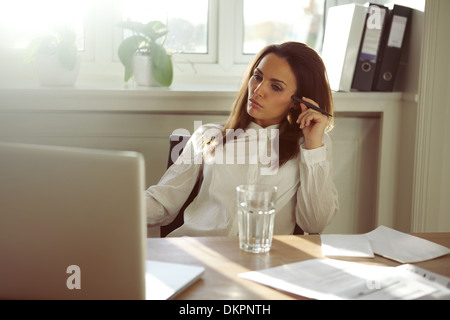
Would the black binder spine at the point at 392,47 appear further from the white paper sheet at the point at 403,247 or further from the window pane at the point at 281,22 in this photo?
the white paper sheet at the point at 403,247

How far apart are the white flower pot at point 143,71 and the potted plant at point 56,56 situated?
0.71 feet

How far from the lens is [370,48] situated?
2234mm

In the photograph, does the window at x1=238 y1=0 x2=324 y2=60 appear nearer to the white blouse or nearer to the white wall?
the white wall

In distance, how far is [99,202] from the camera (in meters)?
0.83

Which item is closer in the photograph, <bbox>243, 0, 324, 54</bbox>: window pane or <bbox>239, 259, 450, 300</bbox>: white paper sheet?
<bbox>239, 259, 450, 300</bbox>: white paper sheet

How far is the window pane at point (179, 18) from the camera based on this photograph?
2479 mm

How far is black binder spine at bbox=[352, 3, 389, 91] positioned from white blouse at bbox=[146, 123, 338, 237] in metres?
0.54

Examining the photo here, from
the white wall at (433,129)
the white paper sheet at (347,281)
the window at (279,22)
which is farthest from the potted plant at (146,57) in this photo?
Result: the white paper sheet at (347,281)

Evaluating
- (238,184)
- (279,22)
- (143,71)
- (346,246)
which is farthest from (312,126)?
(279,22)

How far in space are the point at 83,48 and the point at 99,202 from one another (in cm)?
180

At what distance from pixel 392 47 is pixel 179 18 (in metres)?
0.86

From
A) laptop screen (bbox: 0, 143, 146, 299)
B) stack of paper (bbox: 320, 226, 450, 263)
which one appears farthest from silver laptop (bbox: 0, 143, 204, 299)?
stack of paper (bbox: 320, 226, 450, 263)

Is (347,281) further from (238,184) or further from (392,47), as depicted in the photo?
(392,47)

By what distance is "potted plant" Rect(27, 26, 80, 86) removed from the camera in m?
2.20
